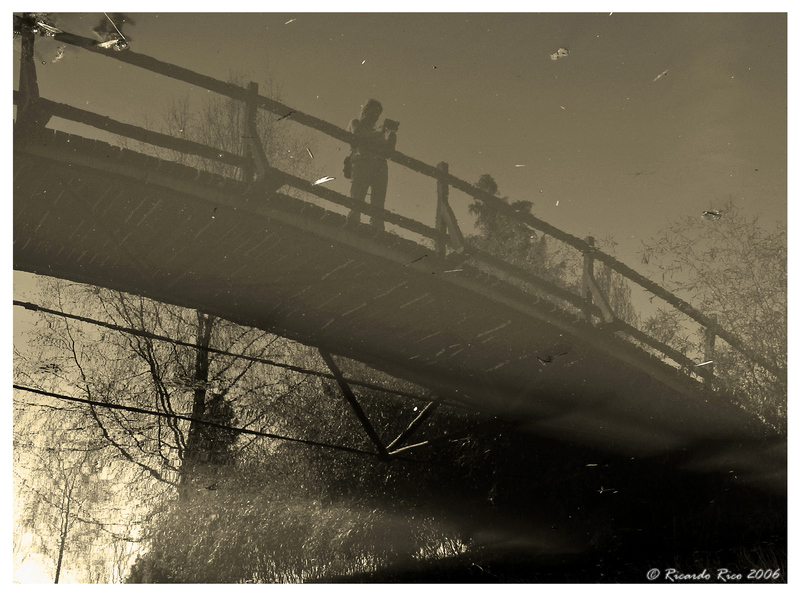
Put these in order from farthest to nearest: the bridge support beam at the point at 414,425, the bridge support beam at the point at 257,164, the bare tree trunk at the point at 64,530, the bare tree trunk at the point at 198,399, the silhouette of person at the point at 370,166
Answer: the bridge support beam at the point at 414,425 → the bare tree trunk at the point at 198,399 → the bare tree trunk at the point at 64,530 → the silhouette of person at the point at 370,166 → the bridge support beam at the point at 257,164

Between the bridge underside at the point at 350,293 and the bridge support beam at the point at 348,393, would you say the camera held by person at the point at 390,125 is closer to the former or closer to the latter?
the bridge underside at the point at 350,293

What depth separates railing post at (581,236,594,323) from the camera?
217 inches

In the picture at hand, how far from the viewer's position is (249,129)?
13.8 ft

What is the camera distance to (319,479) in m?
6.88

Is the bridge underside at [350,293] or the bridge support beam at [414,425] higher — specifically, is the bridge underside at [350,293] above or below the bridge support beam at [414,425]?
above

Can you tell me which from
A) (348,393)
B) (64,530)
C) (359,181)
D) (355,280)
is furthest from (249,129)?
(64,530)

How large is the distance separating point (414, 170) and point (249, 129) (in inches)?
51.3

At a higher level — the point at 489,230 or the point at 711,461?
the point at 489,230

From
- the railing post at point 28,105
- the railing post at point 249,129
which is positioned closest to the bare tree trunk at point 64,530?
the railing post at point 28,105

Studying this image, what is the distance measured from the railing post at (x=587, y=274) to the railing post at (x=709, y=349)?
1021 millimetres

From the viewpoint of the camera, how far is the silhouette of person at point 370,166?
471 cm

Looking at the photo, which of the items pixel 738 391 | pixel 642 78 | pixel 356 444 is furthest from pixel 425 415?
pixel 642 78

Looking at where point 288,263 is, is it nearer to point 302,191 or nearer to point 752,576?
point 302,191

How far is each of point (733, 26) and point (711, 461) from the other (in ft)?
12.6
